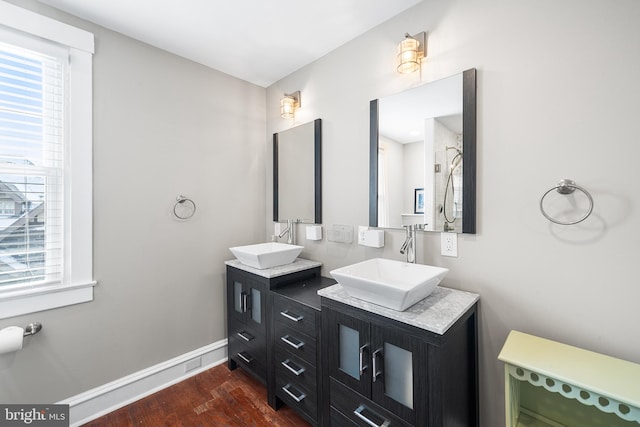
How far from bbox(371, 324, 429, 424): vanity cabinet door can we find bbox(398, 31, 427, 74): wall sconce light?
1.41m

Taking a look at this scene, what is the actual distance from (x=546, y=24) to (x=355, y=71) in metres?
1.05

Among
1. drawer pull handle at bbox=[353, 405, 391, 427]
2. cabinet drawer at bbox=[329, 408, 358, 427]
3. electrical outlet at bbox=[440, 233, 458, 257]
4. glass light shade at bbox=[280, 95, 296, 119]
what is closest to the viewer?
drawer pull handle at bbox=[353, 405, 391, 427]

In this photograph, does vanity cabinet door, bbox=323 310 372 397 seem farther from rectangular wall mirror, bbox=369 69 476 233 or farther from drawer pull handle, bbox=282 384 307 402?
rectangular wall mirror, bbox=369 69 476 233

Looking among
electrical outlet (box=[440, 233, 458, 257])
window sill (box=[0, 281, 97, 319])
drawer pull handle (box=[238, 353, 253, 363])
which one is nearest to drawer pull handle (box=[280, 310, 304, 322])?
drawer pull handle (box=[238, 353, 253, 363])

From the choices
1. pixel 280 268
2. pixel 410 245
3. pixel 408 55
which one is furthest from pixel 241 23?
pixel 410 245

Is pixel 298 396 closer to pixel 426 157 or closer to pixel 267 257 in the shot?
pixel 267 257

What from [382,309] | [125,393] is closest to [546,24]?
[382,309]

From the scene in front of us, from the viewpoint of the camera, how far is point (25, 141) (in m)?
1.52

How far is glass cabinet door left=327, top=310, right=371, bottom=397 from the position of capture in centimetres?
122

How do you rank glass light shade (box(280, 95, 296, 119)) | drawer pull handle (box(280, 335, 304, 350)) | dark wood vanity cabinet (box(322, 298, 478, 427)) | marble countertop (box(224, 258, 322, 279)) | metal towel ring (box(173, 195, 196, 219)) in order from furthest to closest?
glass light shade (box(280, 95, 296, 119)) < metal towel ring (box(173, 195, 196, 219)) < marble countertop (box(224, 258, 322, 279)) < drawer pull handle (box(280, 335, 304, 350)) < dark wood vanity cabinet (box(322, 298, 478, 427))

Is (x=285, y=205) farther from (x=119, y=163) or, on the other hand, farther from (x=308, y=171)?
(x=119, y=163)

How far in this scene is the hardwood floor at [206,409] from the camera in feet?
5.44

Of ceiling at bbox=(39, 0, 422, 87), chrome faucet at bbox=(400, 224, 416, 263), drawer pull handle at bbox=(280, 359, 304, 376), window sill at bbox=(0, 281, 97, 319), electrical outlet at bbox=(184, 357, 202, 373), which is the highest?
ceiling at bbox=(39, 0, 422, 87)

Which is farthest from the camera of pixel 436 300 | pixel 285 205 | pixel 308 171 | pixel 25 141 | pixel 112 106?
pixel 285 205
